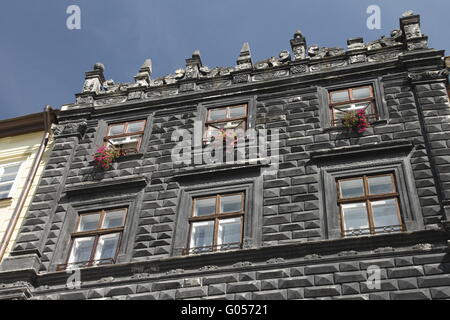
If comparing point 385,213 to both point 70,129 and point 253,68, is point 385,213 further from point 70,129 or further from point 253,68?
point 70,129

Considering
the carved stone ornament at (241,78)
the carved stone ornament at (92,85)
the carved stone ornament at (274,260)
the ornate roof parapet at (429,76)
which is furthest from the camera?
the carved stone ornament at (92,85)

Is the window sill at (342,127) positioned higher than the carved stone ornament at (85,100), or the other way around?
the carved stone ornament at (85,100)

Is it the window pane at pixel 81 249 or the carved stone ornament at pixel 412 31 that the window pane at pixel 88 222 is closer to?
the window pane at pixel 81 249

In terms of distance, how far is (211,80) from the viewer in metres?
16.7

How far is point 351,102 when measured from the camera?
48.7 ft

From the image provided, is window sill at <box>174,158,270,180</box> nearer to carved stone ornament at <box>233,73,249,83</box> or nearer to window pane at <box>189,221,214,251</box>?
window pane at <box>189,221,214,251</box>

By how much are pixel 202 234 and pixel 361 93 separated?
5263mm

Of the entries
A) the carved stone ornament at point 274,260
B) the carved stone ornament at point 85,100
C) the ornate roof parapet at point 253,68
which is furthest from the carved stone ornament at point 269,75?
the carved stone ornament at point 274,260

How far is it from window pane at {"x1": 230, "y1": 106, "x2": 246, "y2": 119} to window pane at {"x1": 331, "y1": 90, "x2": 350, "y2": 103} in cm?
215

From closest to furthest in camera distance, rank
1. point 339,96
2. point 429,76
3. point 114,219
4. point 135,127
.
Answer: point 114,219, point 429,76, point 339,96, point 135,127

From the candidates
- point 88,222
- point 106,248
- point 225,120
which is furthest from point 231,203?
point 88,222

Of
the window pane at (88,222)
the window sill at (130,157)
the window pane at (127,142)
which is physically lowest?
the window pane at (88,222)

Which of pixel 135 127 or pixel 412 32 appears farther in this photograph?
pixel 135 127

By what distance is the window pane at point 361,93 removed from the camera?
1492cm
